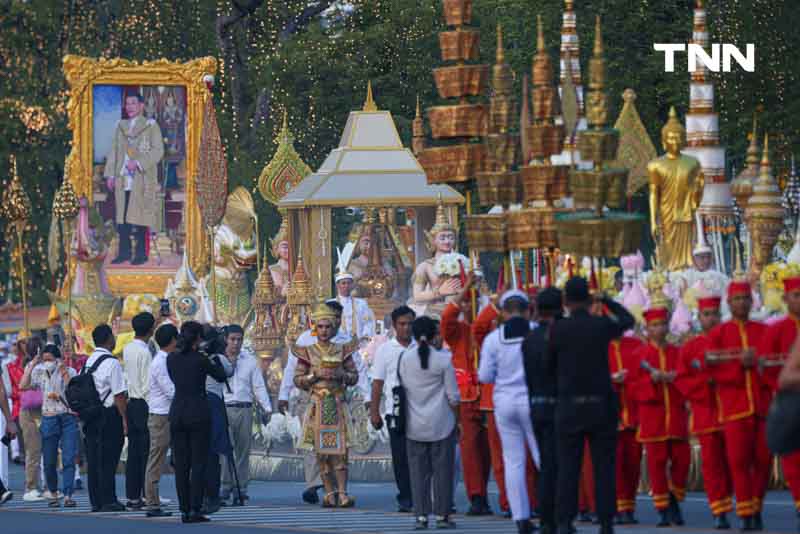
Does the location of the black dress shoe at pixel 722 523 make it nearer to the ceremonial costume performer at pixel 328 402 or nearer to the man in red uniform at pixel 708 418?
the man in red uniform at pixel 708 418

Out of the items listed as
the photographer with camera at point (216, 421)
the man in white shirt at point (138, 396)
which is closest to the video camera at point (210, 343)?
the photographer with camera at point (216, 421)

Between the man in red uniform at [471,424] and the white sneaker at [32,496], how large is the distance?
5963 mm

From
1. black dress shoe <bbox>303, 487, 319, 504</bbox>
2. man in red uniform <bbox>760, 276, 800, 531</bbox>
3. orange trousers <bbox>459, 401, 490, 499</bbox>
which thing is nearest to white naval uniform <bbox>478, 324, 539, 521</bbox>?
man in red uniform <bbox>760, 276, 800, 531</bbox>

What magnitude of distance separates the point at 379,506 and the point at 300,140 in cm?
3002

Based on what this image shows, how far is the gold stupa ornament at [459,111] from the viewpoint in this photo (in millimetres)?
22359

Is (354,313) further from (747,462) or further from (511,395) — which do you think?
(747,462)

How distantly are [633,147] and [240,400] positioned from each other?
6.90 metres

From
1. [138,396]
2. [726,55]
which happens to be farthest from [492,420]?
[726,55]

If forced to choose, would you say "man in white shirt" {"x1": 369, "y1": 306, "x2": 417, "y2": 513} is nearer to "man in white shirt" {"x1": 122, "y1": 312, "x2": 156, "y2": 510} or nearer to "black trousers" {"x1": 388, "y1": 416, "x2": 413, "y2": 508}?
"black trousers" {"x1": 388, "y1": 416, "x2": 413, "y2": 508}

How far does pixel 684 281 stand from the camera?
23.5m

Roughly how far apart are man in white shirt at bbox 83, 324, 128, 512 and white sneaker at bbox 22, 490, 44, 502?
2173 millimetres

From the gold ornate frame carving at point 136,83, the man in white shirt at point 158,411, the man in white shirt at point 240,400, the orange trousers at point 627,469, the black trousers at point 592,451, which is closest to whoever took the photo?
the black trousers at point 592,451

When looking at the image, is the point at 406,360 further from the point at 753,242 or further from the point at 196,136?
the point at 196,136

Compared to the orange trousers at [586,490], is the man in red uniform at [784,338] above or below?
above
